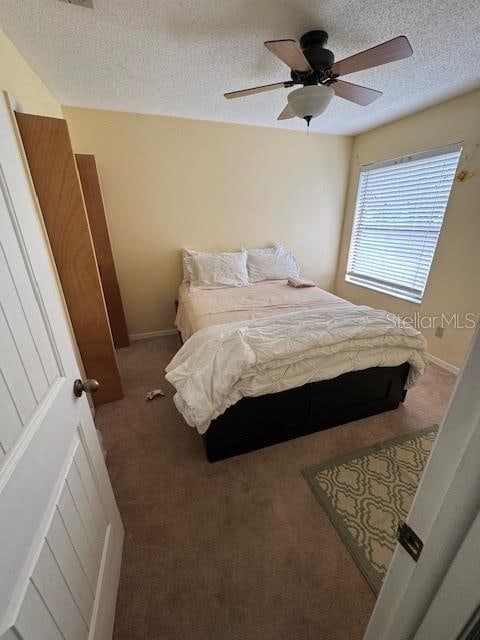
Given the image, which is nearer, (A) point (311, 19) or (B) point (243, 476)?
(A) point (311, 19)

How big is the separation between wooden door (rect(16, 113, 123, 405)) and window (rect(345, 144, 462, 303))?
3.03 meters

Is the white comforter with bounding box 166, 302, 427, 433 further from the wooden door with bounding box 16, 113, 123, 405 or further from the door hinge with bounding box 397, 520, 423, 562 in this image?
the door hinge with bounding box 397, 520, 423, 562

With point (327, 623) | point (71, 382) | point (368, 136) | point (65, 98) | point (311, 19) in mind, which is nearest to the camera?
point (71, 382)

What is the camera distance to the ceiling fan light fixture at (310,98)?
1.52 meters

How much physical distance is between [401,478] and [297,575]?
810 millimetres

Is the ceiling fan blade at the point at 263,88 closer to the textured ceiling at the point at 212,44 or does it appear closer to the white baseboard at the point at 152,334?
the textured ceiling at the point at 212,44

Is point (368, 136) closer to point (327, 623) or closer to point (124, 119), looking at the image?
point (124, 119)

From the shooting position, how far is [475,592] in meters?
0.37

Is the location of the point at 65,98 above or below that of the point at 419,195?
above

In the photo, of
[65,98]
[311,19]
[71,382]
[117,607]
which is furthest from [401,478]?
[65,98]

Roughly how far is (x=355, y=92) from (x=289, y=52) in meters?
0.68

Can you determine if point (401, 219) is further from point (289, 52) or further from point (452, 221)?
point (289, 52)

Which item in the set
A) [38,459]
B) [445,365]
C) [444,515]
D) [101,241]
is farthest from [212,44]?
[445,365]

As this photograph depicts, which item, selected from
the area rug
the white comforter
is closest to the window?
the white comforter
